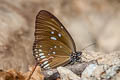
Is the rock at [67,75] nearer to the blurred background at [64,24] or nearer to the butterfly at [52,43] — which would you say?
the butterfly at [52,43]

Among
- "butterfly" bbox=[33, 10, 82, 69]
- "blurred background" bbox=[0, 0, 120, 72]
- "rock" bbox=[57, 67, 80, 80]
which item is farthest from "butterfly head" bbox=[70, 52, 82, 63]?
"blurred background" bbox=[0, 0, 120, 72]

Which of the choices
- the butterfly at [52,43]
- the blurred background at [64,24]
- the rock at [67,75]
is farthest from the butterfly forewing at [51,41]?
the blurred background at [64,24]

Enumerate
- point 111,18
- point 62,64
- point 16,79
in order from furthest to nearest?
point 111,18 < point 62,64 < point 16,79

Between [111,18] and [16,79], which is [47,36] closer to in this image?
[16,79]

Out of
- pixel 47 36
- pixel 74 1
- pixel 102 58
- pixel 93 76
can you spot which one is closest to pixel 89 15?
pixel 74 1

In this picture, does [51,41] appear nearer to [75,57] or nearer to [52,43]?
[52,43]
